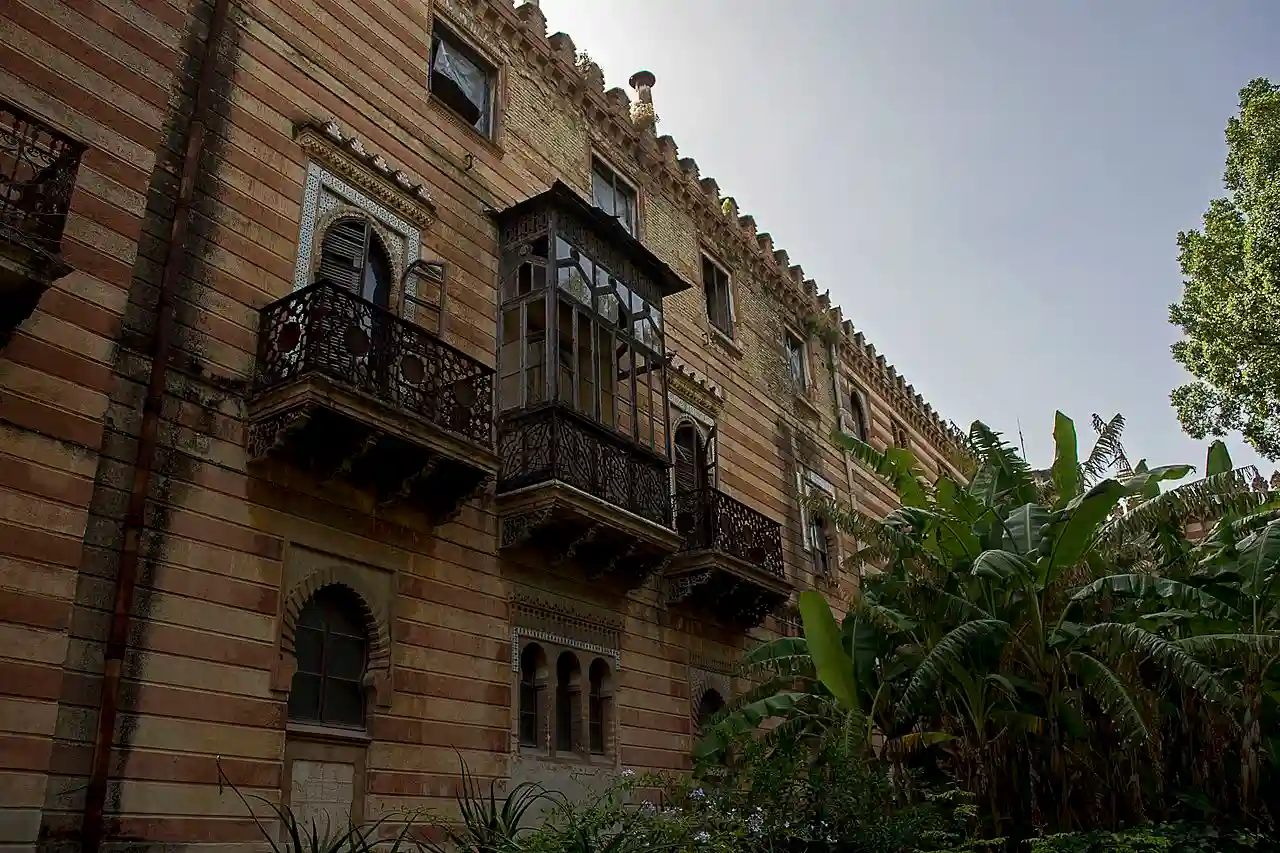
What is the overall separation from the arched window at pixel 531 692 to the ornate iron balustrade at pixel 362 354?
2.75 m

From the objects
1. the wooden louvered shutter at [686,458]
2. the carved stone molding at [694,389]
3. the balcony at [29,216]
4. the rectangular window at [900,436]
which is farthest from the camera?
the rectangular window at [900,436]

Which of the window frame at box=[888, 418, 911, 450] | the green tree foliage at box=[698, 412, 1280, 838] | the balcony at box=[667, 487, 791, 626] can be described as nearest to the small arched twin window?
the green tree foliage at box=[698, 412, 1280, 838]

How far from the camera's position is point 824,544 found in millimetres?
20141

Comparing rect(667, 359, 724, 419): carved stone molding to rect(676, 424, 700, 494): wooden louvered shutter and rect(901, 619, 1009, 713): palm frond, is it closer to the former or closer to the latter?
rect(676, 424, 700, 494): wooden louvered shutter

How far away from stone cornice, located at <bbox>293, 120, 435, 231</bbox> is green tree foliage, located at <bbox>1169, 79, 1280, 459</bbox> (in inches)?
601

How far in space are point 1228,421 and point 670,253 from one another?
38.0ft

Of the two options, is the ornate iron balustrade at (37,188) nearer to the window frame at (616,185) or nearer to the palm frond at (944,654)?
the palm frond at (944,654)

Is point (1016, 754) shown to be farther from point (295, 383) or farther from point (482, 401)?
point (295, 383)

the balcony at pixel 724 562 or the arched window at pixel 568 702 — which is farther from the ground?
the balcony at pixel 724 562

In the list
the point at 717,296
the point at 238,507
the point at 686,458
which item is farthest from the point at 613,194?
the point at 238,507

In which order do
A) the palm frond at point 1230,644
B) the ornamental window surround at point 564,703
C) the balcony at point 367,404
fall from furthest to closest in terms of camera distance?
the ornamental window surround at point 564,703
the palm frond at point 1230,644
the balcony at point 367,404

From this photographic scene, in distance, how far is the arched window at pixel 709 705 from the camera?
14.7m

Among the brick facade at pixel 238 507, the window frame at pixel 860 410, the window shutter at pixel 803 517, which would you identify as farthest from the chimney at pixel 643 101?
the window frame at pixel 860 410

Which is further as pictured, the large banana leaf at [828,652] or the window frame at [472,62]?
the window frame at [472,62]
